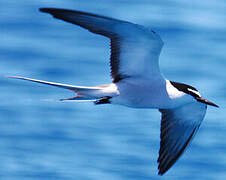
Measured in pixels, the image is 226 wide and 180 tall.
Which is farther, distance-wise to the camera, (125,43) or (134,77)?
(134,77)

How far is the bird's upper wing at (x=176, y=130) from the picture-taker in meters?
8.04

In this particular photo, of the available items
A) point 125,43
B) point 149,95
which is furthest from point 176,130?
point 125,43

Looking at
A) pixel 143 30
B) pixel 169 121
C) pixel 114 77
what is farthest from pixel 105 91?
pixel 169 121

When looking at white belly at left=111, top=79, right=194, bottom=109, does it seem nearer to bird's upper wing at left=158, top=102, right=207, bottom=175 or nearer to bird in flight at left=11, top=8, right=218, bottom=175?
bird in flight at left=11, top=8, right=218, bottom=175

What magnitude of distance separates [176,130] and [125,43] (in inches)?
65.1

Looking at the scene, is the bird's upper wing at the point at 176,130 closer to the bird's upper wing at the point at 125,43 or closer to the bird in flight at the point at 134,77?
the bird in flight at the point at 134,77

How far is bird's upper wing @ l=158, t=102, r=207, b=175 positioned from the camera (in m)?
8.04

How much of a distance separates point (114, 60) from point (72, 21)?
1.01 metres

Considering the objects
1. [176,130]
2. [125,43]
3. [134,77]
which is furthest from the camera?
[176,130]

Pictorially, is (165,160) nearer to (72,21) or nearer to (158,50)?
(158,50)

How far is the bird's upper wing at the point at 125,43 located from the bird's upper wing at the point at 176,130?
107 centimetres

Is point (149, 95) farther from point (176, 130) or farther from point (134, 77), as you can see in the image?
point (176, 130)

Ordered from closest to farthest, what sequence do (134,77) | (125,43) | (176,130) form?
(125,43) → (134,77) → (176,130)

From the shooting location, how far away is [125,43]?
7.09m
